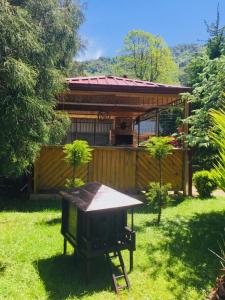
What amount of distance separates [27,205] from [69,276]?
13.0ft

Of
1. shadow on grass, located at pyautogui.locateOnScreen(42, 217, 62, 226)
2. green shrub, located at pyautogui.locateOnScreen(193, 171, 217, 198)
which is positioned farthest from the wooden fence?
shadow on grass, located at pyautogui.locateOnScreen(42, 217, 62, 226)

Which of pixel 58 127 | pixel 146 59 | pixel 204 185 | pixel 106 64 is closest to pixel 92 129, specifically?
pixel 58 127

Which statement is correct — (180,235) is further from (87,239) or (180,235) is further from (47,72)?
(47,72)

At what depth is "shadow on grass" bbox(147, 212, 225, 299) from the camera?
4295mm

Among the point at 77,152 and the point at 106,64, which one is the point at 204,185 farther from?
the point at 106,64

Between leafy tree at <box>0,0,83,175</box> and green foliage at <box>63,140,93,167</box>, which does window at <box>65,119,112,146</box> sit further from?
leafy tree at <box>0,0,83,175</box>

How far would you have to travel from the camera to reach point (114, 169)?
8.81 m

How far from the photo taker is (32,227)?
19.6ft

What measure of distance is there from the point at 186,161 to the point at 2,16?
6159mm

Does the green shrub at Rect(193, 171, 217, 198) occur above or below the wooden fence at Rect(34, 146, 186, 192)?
below

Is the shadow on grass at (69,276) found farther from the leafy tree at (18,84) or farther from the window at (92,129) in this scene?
the window at (92,129)

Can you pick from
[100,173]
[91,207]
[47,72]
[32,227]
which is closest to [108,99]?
[100,173]

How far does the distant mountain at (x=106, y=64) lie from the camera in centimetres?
2097

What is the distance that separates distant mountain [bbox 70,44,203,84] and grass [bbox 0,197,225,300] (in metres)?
13.2
